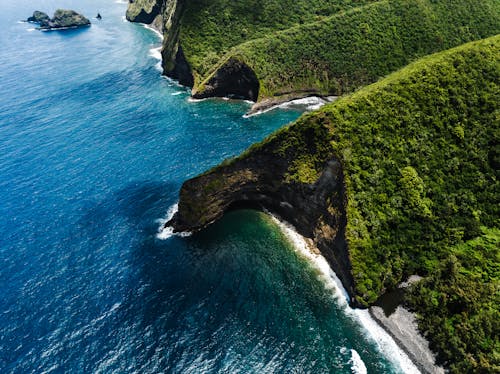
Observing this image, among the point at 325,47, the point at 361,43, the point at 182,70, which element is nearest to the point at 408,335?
the point at 325,47

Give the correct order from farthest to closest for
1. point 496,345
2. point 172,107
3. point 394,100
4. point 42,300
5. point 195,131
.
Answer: point 172,107
point 195,131
point 394,100
point 42,300
point 496,345

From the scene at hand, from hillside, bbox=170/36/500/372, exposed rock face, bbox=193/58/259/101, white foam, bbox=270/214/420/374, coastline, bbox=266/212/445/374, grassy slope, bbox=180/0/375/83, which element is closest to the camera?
coastline, bbox=266/212/445/374

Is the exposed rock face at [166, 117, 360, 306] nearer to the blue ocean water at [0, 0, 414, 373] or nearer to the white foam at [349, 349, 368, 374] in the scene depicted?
the blue ocean water at [0, 0, 414, 373]

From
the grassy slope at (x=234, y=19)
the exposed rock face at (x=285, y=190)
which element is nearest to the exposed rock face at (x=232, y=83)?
the grassy slope at (x=234, y=19)

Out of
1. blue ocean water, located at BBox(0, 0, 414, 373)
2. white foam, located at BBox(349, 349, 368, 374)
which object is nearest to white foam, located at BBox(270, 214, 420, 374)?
white foam, located at BBox(349, 349, 368, 374)

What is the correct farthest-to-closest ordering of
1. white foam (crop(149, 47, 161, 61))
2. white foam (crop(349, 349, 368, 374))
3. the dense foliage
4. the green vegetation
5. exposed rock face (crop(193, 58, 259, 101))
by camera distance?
white foam (crop(149, 47, 161, 61))
exposed rock face (crop(193, 58, 259, 101))
the dense foliage
white foam (crop(349, 349, 368, 374))
the green vegetation

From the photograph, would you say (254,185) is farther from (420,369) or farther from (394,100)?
(420,369)

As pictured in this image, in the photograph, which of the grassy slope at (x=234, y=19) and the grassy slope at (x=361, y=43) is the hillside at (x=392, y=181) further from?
the grassy slope at (x=234, y=19)

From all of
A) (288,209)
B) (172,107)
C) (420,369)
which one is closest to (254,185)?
(288,209)
